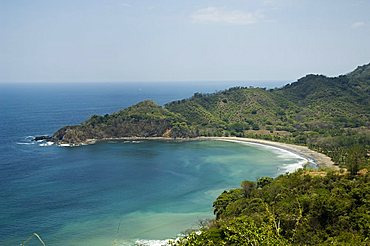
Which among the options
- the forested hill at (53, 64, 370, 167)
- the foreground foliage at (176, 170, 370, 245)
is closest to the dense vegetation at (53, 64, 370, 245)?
the foreground foliage at (176, 170, 370, 245)

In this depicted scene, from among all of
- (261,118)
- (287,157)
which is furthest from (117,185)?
(261,118)

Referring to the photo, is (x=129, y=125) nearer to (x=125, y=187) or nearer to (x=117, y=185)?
(x=117, y=185)

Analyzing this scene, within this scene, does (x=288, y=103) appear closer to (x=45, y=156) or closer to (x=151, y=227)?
(x=45, y=156)

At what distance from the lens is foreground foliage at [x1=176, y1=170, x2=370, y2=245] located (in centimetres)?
2152

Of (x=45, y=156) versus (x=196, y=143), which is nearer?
(x=45, y=156)

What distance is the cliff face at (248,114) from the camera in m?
91.0

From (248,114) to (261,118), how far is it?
4475 mm

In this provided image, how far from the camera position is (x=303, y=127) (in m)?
94.3

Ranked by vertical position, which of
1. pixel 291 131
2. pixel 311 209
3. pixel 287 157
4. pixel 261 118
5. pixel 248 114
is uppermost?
pixel 311 209

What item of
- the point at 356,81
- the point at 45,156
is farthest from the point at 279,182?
the point at 356,81

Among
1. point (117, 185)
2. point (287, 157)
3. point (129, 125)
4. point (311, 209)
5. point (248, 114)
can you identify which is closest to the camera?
point (311, 209)

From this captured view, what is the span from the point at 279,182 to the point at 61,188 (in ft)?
93.0

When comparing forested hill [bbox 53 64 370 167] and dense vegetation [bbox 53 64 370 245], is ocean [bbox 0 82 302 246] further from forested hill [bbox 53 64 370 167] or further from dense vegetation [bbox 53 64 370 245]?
forested hill [bbox 53 64 370 167]

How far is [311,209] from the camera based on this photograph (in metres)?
25.7
